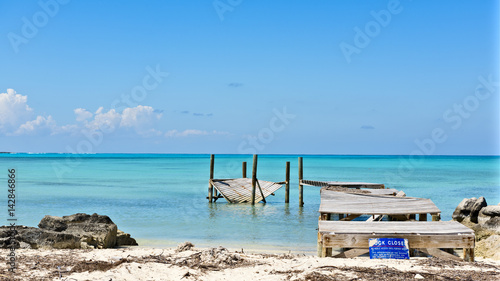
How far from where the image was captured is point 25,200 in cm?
2608

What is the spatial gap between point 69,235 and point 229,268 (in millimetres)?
5202

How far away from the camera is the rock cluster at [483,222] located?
1151 centimetres

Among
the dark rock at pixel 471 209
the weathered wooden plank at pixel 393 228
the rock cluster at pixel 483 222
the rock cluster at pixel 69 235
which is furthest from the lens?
the dark rock at pixel 471 209

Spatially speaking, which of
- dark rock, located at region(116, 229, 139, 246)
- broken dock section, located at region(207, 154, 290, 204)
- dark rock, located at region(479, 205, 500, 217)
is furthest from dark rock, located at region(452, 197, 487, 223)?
broken dock section, located at region(207, 154, 290, 204)

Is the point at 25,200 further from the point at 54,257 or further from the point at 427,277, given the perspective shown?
the point at 427,277

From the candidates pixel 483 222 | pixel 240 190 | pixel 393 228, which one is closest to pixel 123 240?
pixel 393 228

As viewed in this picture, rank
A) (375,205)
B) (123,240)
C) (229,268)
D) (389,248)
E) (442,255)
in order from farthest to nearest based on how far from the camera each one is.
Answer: (123,240)
(375,205)
(442,255)
(389,248)
(229,268)

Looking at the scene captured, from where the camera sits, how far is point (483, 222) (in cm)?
1441

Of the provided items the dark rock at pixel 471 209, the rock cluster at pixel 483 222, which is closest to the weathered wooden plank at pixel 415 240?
the rock cluster at pixel 483 222

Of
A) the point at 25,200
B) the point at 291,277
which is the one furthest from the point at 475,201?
the point at 25,200

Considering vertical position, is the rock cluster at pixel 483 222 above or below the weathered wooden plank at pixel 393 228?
below

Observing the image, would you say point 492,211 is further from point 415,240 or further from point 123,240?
point 123,240

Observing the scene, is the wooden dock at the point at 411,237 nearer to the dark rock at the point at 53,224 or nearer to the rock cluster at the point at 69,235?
the rock cluster at the point at 69,235

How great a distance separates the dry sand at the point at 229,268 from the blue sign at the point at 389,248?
9.2 inches
